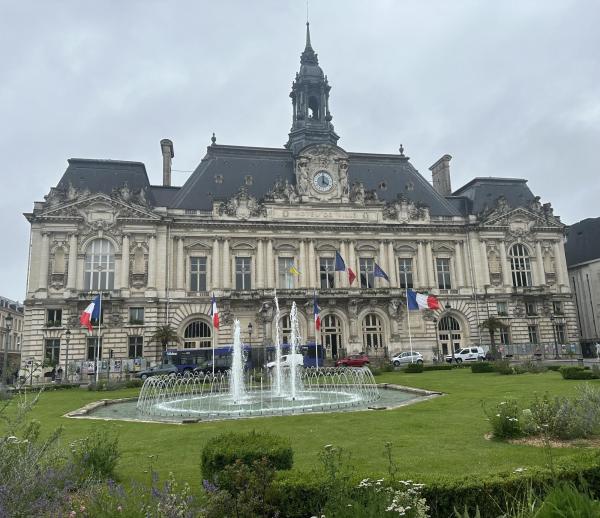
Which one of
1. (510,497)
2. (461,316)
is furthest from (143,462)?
(461,316)

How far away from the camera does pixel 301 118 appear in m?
58.1

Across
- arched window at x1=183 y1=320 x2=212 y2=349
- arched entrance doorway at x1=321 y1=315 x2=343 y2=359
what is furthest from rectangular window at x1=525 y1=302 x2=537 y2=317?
arched window at x1=183 y1=320 x2=212 y2=349

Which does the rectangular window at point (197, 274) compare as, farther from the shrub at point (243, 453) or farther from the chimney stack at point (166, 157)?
the shrub at point (243, 453)

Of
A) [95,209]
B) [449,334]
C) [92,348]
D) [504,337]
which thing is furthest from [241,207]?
[504,337]

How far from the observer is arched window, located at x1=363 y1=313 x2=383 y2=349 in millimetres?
50656

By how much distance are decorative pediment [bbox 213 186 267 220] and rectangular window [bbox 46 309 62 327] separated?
16347mm

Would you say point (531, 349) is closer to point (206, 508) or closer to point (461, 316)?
point (461, 316)

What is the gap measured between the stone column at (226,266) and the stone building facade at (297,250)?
102mm

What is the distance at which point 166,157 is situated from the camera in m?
56.3

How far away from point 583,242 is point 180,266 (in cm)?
4859

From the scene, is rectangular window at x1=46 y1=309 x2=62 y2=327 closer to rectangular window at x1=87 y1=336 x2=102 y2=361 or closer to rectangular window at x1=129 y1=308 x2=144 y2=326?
rectangular window at x1=87 y1=336 x2=102 y2=361

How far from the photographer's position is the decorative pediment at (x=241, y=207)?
164 feet

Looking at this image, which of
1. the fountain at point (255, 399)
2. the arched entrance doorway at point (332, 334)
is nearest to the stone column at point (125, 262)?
the fountain at point (255, 399)

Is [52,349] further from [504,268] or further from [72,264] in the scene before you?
[504,268]
